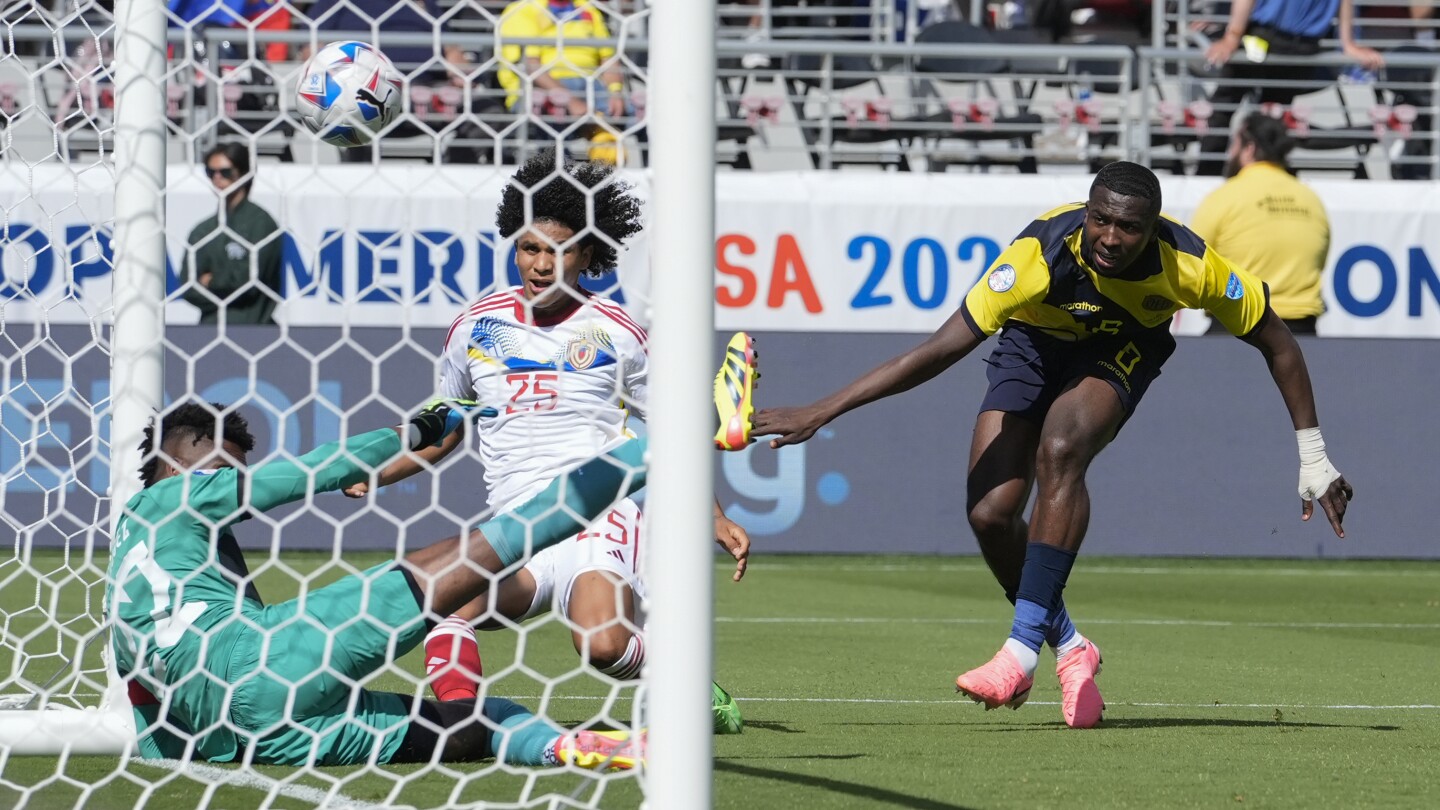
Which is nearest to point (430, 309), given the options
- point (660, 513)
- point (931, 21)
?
point (931, 21)

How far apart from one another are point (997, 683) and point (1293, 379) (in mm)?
1264

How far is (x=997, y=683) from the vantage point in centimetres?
502

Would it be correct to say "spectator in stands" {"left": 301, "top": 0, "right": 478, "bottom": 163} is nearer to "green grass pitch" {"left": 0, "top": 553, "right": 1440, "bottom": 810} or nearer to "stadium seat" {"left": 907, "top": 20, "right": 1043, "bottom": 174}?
"stadium seat" {"left": 907, "top": 20, "right": 1043, "bottom": 174}

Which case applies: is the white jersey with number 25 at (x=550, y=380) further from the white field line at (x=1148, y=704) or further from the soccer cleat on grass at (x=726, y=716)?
the white field line at (x=1148, y=704)

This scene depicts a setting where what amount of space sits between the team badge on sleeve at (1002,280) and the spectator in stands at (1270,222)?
5.37 m

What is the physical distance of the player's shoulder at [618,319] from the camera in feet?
17.1

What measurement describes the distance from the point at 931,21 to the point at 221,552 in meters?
12.3

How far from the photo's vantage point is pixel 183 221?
12.0 meters

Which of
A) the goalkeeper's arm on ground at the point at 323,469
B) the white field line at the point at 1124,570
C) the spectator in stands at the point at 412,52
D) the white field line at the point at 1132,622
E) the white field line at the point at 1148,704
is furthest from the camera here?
the spectator in stands at the point at 412,52

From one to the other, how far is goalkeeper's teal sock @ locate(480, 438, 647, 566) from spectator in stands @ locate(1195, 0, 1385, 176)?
9.86 metres

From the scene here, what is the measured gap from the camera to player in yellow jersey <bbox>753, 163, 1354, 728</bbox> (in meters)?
5.17

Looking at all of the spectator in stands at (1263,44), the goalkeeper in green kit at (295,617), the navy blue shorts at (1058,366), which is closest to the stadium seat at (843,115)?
the spectator in stands at (1263,44)

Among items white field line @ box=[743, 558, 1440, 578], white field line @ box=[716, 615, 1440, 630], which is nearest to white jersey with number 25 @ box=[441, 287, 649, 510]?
white field line @ box=[716, 615, 1440, 630]

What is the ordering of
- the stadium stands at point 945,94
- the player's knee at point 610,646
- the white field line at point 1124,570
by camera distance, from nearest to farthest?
the player's knee at point 610,646, the white field line at point 1124,570, the stadium stands at point 945,94
